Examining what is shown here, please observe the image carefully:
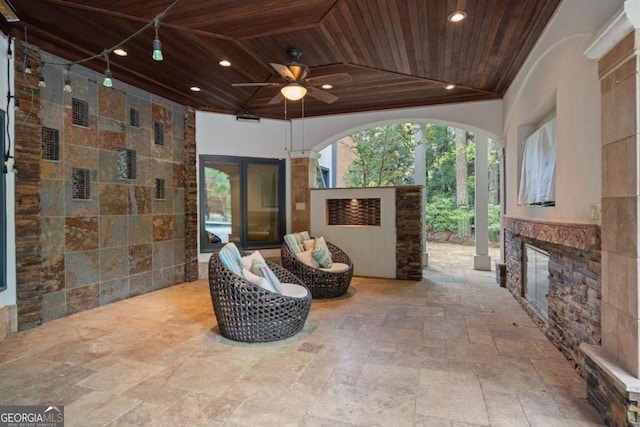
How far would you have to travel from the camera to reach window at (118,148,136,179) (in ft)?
16.0

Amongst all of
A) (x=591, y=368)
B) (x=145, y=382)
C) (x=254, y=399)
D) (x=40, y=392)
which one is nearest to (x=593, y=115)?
(x=591, y=368)

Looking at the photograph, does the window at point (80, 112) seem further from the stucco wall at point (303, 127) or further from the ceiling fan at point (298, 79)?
the ceiling fan at point (298, 79)

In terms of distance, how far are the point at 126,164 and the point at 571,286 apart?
5.56 meters

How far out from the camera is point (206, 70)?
455cm

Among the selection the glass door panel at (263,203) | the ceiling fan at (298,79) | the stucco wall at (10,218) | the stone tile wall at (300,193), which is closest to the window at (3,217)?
the stucco wall at (10,218)

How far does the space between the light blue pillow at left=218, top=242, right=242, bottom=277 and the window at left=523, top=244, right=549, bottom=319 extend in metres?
3.20

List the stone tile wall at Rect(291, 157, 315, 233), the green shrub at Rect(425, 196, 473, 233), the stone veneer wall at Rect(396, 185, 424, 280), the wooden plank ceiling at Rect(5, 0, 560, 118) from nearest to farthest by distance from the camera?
the wooden plank ceiling at Rect(5, 0, 560, 118), the stone veneer wall at Rect(396, 185, 424, 280), the stone tile wall at Rect(291, 157, 315, 233), the green shrub at Rect(425, 196, 473, 233)

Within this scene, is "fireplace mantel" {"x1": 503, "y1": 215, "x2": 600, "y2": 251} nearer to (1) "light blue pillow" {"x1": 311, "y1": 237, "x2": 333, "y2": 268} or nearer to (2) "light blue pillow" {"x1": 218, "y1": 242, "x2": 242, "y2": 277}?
(1) "light blue pillow" {"x1": 311, "y1": 237, "x2": 333, "y2": 268}

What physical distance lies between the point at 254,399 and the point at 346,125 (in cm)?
534

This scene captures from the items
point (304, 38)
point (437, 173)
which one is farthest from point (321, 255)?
point (437, 173)

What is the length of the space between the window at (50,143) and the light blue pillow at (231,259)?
245cm

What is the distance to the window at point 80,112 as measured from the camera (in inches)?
166

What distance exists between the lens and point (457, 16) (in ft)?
10.4


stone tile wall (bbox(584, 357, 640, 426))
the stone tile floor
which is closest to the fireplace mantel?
stone tile wall (bbox(584, 357, 640, 426))
